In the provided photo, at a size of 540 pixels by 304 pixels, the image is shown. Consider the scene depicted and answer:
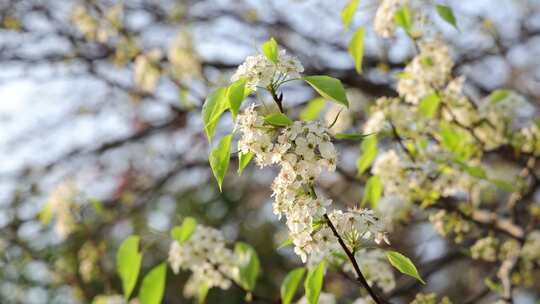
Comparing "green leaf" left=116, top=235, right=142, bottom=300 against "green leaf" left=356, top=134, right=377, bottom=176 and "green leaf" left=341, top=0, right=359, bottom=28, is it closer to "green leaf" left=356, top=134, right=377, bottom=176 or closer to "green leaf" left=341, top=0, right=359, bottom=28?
"green leaf" left=356, top=134, right=377, bottom=176

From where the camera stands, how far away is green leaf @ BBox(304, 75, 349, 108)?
4.78 ft

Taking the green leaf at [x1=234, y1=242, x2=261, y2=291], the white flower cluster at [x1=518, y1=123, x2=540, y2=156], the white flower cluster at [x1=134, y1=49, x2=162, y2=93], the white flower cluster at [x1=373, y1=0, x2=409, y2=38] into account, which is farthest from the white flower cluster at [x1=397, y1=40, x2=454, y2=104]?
the white flower cluster at [x1=134, y1=49, x2=162, y2=93]

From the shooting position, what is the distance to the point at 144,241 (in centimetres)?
254

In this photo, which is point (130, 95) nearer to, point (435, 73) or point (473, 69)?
point (473, 69)

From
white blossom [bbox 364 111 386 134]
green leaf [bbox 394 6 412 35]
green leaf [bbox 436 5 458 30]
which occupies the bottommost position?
white blossom [bbox 364 111 386 134]

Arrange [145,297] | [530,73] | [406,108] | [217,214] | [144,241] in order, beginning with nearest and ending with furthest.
Result: 1. [145,297]
2. [144,241]
3. [406,108]
4. [530,73]
5. [217,214]

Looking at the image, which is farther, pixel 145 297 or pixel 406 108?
pixel 406 108

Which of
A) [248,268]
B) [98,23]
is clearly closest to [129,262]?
[248,268]

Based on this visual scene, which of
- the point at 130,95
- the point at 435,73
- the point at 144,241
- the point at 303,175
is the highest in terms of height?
the point at 303,175

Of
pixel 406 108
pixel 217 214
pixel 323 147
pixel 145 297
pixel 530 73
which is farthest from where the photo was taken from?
pixel 217 214

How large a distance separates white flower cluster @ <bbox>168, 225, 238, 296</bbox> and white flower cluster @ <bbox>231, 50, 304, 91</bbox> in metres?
1.07

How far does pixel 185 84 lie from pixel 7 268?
3.02 metres

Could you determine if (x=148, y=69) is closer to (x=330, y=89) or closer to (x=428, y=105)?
(x=428, y=105)

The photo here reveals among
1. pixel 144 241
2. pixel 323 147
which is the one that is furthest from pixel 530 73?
pixel 323 147
